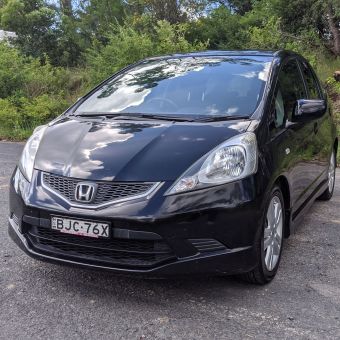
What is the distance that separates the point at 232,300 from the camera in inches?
129

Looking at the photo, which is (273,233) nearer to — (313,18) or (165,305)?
(165,305)

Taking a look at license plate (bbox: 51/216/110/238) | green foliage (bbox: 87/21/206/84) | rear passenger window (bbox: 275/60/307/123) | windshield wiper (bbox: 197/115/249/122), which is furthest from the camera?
green foliage (bbox: 87/21/206/84)

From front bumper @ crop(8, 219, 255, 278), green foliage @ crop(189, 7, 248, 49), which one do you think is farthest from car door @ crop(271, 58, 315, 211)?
green foliage @ crop(189, 7, 248, 49)

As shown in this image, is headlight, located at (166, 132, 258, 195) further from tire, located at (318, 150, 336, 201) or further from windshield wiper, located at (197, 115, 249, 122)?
tire, located at (318, 150, 336, 201)

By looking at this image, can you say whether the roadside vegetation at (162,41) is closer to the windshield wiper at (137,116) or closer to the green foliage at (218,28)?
the green foliage at (218,28)

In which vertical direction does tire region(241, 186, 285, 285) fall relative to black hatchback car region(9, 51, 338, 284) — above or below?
below

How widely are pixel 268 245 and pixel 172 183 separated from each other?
3.03 ft

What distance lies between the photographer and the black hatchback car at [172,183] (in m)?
3.01

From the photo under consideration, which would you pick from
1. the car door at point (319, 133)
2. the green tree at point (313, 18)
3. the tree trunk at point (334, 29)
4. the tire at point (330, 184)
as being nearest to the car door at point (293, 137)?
the car door at point (319, 133)

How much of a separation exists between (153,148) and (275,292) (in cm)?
127

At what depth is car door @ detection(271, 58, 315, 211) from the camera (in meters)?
3.79

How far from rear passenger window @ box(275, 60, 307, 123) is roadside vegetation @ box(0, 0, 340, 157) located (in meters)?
5.70

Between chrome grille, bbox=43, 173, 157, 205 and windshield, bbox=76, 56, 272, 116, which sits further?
windshield, bbox=76, 56, 272, 116

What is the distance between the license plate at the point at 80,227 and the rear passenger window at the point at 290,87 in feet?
5.49
